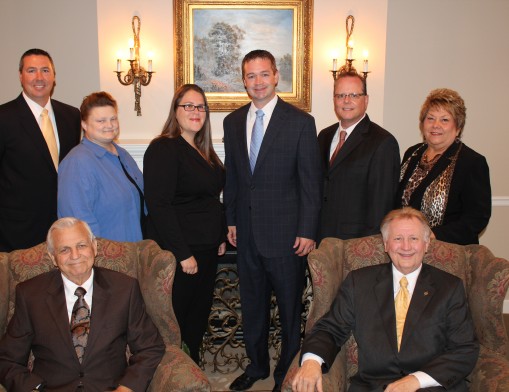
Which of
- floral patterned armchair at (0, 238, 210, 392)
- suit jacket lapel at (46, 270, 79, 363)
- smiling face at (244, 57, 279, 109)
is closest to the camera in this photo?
suit jacket lapel at (46, 270, 79, 363)

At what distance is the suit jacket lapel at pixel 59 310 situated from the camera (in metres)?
2.18

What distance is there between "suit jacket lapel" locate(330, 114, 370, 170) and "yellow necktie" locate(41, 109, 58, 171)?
175 cm

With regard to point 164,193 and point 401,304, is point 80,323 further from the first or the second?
point 401,304

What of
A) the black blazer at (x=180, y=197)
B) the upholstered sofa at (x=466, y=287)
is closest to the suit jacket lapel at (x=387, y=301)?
the upholstered sofa at (x=466, y=287)

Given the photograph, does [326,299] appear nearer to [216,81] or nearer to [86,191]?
[86,191]

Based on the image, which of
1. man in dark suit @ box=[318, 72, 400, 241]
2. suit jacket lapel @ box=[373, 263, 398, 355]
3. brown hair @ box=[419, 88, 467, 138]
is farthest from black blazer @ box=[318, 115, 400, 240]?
suit jacket lapel @ box=[373, 263, 398, 355]

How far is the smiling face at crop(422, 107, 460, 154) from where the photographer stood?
299 centimetres

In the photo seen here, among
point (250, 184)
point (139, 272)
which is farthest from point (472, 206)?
point (139, 272)

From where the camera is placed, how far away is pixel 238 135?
317 centimetres

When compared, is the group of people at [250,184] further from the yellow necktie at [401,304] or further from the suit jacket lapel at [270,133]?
the yellow necktie at [401,304]

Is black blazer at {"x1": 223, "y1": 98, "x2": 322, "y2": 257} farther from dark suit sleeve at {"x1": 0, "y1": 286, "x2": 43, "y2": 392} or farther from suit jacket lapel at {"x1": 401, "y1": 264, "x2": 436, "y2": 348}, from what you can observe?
dark suit sleeve at {"x1": 0, "y1": 286, "x2": 43, "y2": 392}

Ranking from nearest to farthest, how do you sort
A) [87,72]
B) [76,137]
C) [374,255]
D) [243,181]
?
[374,255]
[243,181]
[76,137]
[87,72]

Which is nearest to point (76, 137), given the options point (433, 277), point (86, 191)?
point (86, 191)

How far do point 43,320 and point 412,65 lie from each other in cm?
368
